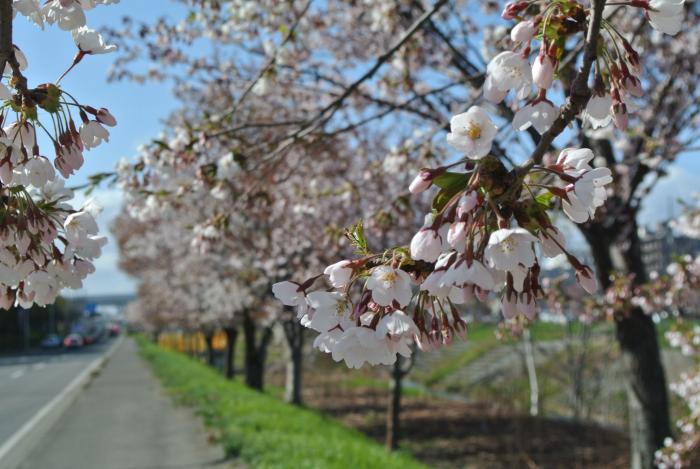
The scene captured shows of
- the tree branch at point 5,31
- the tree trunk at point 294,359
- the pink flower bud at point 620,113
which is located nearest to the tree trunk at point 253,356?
the tree trunk at point 294,359

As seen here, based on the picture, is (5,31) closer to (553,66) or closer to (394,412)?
(553,66)

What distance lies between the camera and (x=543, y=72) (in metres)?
1.24

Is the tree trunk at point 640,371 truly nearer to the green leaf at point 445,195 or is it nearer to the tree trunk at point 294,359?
the green leaf at point 445,195

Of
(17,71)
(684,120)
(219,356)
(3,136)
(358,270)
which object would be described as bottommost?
(219,356)

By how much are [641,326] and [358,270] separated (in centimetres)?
611

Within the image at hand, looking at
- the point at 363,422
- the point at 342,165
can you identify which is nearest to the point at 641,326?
the point at 342,165

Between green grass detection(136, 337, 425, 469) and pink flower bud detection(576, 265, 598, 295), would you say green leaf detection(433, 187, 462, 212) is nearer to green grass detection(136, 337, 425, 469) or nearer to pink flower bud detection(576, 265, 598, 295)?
pink flower bud detection(576, 265, 598, 295)

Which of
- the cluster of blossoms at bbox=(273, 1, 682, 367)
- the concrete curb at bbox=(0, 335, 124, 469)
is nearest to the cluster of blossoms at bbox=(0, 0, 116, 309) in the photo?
the cluster of blossoms at bbox=(273, 1, 682, 367)

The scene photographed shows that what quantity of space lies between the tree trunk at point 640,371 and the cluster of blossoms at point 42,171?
5475mm

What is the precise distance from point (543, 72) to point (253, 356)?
17.2 m

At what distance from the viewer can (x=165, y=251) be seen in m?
25.6

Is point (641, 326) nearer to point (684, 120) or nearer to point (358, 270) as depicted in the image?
point (684, 120)

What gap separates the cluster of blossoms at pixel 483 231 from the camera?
A: 1127mm

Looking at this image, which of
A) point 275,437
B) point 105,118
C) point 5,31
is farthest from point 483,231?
point 275,437
